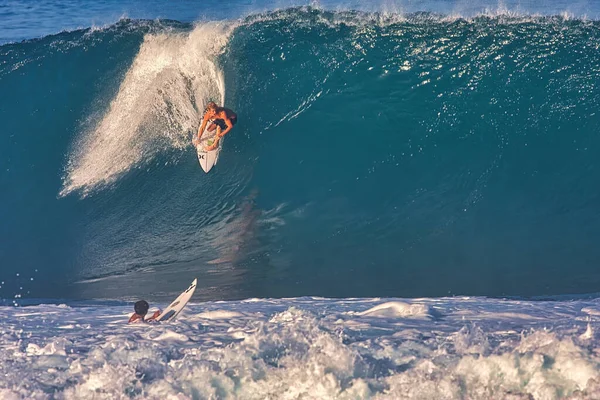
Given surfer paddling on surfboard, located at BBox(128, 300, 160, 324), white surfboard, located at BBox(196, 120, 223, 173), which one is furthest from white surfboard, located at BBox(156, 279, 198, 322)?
white surfboard, located at BBox(196, 120, 223, 173)

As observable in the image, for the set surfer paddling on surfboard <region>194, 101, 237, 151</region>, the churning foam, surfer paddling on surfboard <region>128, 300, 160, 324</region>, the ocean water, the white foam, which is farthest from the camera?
the churning foam

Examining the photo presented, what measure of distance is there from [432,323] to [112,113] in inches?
302

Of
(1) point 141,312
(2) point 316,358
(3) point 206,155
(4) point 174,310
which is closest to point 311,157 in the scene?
(3) point 206,155

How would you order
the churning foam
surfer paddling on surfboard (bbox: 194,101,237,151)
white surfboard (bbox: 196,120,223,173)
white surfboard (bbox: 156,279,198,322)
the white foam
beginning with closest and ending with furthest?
the white foam
white surfboard (bbox: 156,279,198,322)
surfer paddling on surfboard (bbox: 194,101,237,151)
white surfboard (bbox: 196,120,223,173)
the churning foam

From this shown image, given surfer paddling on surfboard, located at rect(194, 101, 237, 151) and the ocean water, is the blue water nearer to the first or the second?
the ocean water

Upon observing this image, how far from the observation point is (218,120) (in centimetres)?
1002

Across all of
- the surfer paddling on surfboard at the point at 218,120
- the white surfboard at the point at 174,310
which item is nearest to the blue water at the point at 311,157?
the surfer paddling on surfboard at the point at 218,120

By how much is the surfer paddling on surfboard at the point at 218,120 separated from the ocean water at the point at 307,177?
1.52 ft

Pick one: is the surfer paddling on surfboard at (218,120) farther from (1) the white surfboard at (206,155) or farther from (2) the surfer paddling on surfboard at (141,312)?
(2) the surfer paddling on surfboard at (141,312)

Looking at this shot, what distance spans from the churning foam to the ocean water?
0.11 feet

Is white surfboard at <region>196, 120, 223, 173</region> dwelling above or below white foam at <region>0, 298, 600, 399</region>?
above

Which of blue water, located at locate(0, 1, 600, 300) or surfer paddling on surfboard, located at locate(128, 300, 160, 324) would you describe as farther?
blue water, located at locate(0, 1, 600, 300)

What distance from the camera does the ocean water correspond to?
7340 mm

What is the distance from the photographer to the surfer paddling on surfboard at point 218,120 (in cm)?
1001
